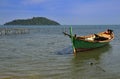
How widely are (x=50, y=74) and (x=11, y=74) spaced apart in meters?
2.04

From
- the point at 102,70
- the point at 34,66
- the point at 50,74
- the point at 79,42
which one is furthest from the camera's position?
the point at 79,42

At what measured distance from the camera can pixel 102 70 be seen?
578 inches

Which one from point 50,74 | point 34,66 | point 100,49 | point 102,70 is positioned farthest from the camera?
point 100,49

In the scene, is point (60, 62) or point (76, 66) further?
point (60, 62)

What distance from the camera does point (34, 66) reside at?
16016mm

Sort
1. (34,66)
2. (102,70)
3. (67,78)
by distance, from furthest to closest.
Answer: (34,66)
(102,70)
(67,78)

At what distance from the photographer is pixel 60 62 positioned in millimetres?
17562

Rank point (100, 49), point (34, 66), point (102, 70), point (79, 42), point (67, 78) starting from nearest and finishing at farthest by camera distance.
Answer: point (67, 78)
point (102, 70)
point (34, 66)
point (79, 42)
point (100, 49)

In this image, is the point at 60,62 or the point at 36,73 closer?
the point at 36,73

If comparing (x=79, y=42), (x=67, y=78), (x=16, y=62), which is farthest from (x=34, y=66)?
(x=79, y=42)

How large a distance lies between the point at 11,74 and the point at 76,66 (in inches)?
175

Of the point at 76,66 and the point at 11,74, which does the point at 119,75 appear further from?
the point at 11,74

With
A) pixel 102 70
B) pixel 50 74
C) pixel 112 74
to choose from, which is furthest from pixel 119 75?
pixel 50 74

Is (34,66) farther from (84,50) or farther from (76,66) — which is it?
(84,50)
